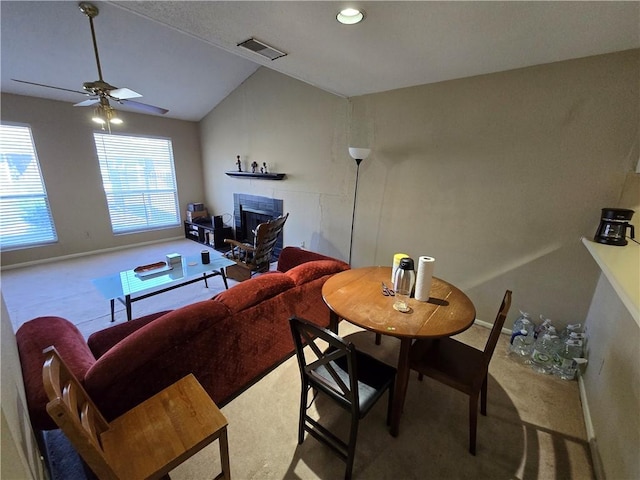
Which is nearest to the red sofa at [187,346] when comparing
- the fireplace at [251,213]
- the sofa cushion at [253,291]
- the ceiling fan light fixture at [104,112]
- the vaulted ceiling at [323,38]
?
the sofa cushion at [253,291]

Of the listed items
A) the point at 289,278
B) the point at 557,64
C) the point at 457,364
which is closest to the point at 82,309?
the point at 289,278

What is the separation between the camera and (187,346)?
1378 millimetres

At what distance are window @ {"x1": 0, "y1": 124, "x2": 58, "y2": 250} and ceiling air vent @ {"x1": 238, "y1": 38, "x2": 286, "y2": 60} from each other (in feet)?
13.1

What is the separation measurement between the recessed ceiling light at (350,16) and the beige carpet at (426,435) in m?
2.43

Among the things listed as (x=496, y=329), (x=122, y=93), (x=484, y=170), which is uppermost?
(x=122, y=93)

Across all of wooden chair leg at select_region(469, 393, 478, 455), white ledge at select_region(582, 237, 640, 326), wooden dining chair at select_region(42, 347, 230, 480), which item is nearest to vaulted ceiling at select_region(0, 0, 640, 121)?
white ledge at select_region(582, 237, 640, 326)

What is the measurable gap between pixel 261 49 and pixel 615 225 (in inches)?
116

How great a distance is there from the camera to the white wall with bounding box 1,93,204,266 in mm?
3814

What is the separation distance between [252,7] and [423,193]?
2.22 metres

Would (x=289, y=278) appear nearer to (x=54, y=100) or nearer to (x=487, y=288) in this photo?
(x=487, y=288)

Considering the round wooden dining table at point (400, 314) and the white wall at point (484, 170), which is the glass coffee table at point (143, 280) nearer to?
the white wall at point (484, 170)

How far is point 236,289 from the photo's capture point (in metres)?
1.67

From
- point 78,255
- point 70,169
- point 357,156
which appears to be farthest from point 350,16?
point 78,255

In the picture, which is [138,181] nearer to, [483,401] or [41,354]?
[41,354]
